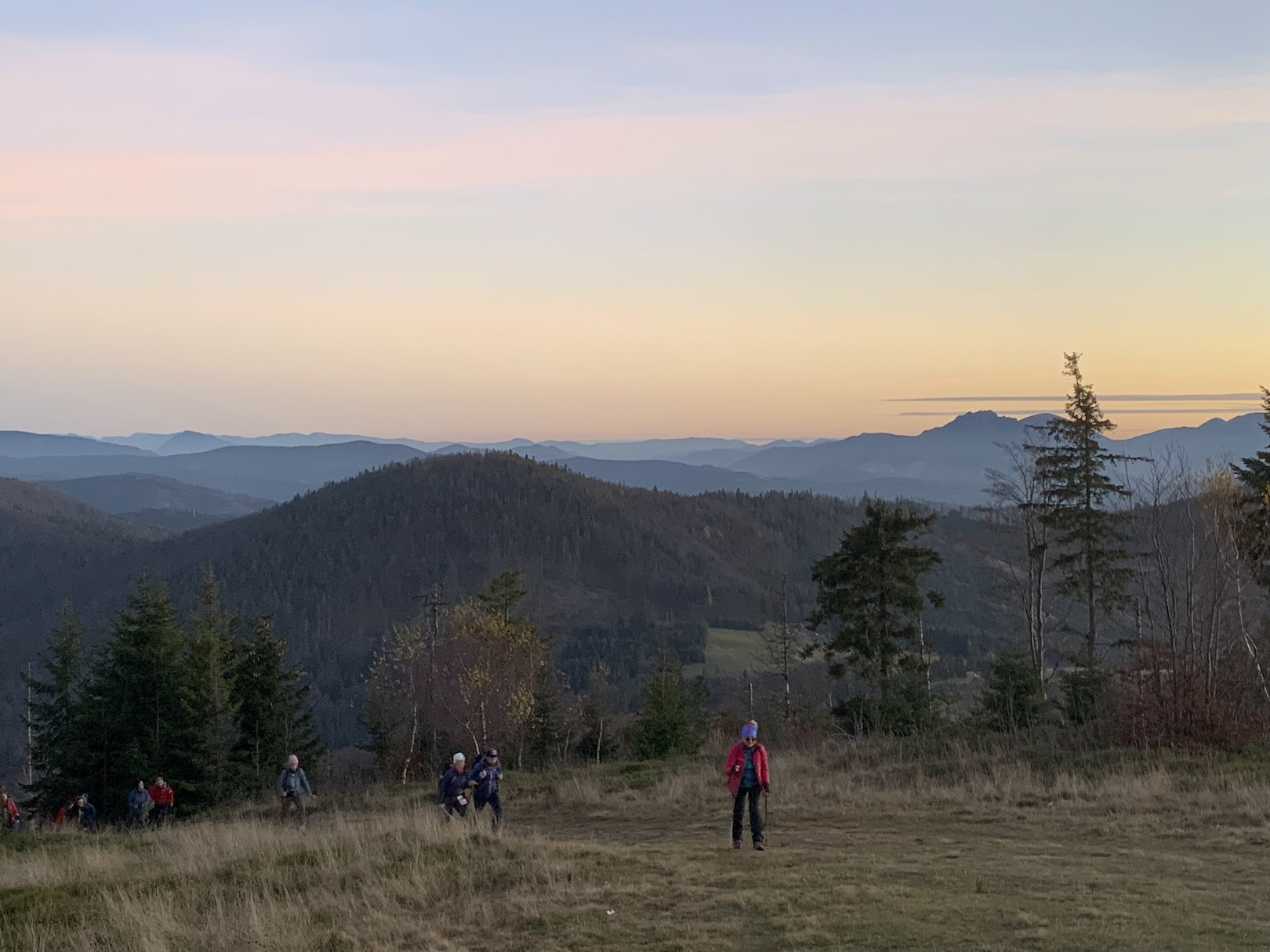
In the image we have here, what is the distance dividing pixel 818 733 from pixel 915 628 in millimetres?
5897

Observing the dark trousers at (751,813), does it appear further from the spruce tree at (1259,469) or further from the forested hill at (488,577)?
the forested hill at (488,577)

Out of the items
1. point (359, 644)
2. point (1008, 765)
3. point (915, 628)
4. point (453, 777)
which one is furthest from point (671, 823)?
point (359, 644)

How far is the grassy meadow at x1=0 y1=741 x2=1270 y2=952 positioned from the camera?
869 centimetres

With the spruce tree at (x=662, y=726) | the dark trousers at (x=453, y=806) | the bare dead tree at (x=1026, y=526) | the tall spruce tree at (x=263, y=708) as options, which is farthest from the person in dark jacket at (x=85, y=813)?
the bare dead tree at (x=1026, y=526)

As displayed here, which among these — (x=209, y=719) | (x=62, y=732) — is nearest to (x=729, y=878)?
(x=209, y=719)

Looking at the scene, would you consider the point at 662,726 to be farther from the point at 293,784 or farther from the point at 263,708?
the point at 293,784

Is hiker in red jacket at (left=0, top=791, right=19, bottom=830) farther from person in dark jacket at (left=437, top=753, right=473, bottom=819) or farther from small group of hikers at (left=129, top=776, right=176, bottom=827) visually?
person in dark jacket at (left=437, top=753, right=473, bottom=819)

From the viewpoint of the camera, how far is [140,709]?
35.3 meters

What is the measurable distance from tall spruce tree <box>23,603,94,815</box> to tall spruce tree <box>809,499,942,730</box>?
2551 centimetres

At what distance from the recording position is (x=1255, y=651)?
2103 centimetres

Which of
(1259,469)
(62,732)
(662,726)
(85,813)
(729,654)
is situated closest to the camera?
(85,813)

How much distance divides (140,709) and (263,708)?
15.9 feet

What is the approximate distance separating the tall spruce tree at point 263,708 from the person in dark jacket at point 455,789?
1012 inches

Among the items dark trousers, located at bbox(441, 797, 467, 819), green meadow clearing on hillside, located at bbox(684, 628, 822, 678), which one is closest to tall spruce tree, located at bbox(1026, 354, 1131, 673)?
dark trousers, located at bbox(441, 797, 467, 819)
